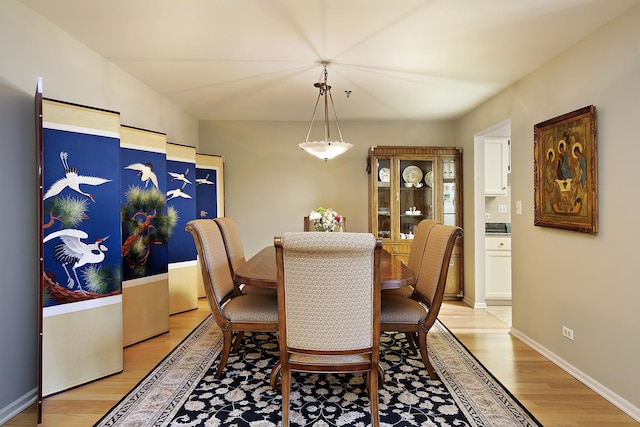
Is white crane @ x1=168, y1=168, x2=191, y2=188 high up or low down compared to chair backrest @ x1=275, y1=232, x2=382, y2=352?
up

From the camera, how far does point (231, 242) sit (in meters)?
3.15

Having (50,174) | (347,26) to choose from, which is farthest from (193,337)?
(347,26)

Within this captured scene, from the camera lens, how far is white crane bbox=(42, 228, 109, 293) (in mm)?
2321

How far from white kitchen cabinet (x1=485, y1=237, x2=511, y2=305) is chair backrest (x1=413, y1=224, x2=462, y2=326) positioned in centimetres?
216

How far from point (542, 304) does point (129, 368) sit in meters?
3.31

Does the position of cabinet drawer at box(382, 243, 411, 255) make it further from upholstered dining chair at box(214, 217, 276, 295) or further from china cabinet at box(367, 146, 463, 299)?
upholstered dining chair at box(214, 217, 276, 295)

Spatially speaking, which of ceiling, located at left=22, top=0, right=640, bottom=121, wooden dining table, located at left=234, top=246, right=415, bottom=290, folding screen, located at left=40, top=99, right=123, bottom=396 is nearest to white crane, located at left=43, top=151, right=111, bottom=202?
folding screen, located at left=40, top=99, right=123, bottom=396

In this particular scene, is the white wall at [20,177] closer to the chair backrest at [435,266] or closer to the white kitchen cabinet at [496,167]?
the chair backrest at [435,266]

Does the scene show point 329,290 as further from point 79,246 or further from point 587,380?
point 587,380

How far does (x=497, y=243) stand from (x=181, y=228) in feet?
12.4

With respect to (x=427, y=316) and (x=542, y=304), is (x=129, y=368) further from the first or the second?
(x=542, y=304)

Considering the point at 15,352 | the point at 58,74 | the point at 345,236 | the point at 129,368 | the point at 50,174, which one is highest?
the point at 58,74

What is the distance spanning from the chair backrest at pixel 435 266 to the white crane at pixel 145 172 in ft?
8.18

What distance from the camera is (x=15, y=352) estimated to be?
2.16 meters
